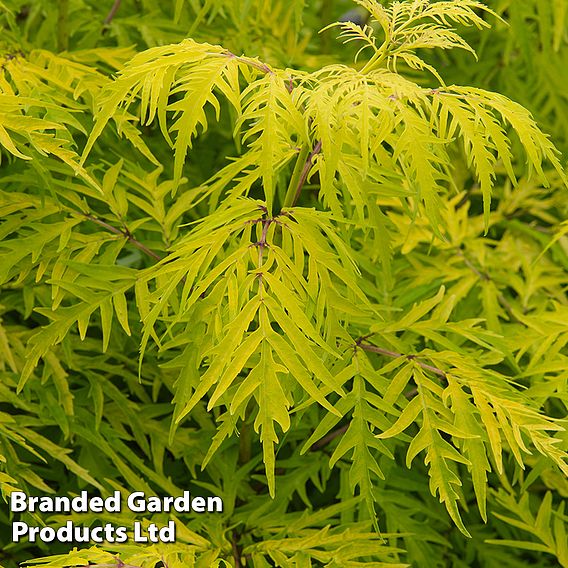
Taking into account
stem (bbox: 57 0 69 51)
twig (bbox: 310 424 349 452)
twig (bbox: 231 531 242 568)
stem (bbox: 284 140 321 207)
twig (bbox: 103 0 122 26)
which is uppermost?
twig (bbox: 103 0 122 26)

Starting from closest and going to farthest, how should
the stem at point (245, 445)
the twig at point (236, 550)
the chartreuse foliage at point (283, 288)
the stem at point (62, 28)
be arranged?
1. the chartreuse foliage at point (283, 288)
2. the twig at point (236, 550)
3. the stem at point (245, 445)
4. the stem at point (62, 28)

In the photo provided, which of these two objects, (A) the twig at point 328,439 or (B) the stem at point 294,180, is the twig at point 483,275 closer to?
(A) the twig at point 328,439

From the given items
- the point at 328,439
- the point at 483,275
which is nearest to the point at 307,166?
the point at 328,439

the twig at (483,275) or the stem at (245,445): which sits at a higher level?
the twig at (483,275)

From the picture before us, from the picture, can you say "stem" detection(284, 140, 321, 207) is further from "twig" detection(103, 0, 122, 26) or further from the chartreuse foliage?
"twig" detection(103, 0, 122, 26)

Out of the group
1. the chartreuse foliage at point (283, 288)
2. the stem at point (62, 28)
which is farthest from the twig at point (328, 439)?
the stem at point (62, 28)

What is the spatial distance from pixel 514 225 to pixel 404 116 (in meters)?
0.69

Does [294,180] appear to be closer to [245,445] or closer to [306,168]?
[306,168]

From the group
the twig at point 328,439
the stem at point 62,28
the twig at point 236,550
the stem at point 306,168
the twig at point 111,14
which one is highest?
the twig at point 111,14

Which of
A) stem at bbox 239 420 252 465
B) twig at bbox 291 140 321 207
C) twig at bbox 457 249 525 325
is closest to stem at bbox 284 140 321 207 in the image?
twig at bbox 291 140 321 207

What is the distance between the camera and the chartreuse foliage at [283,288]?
751 mm

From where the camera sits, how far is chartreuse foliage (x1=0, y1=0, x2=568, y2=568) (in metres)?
0.75

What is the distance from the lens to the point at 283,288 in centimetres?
73

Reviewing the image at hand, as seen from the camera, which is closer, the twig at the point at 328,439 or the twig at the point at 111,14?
the twig at the point at 328,439
